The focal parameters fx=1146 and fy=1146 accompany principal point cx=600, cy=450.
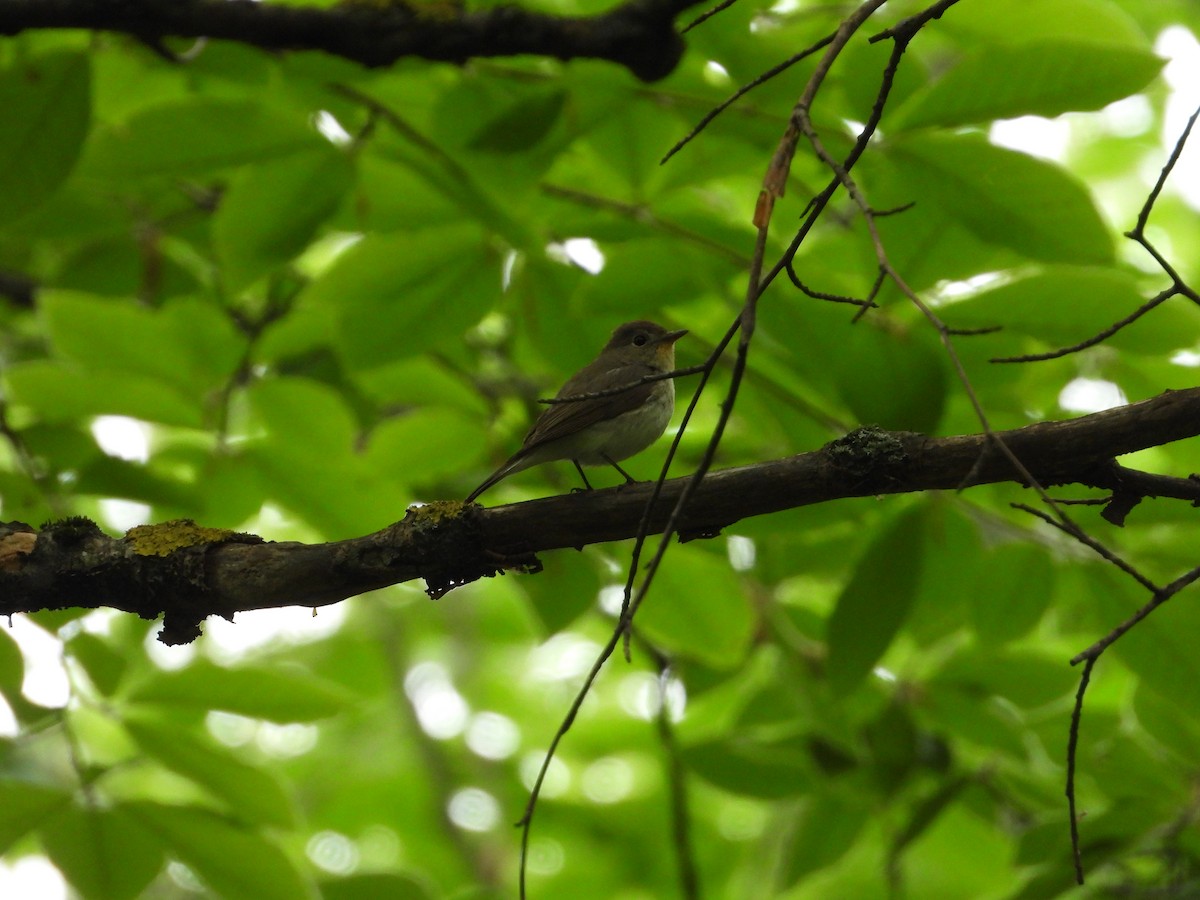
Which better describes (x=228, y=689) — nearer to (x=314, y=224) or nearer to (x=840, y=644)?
(x=314, y=224)

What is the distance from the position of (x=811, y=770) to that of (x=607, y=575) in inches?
45.6

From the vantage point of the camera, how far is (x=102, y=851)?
346 centimetres

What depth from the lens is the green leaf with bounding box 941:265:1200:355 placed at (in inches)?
141

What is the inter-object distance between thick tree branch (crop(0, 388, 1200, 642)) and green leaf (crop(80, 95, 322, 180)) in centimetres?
145

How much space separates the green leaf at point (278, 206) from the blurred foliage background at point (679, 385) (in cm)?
1

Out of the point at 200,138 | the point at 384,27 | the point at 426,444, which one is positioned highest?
the point at 200,138

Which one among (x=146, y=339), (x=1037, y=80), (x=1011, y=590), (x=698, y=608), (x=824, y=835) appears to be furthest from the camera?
(x=824, y=835)

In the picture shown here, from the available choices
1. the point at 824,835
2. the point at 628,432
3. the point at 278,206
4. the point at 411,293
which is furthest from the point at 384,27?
the point at 824,835

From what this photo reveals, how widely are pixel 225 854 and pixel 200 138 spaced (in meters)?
2.37

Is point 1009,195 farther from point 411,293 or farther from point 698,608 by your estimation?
point 411,293

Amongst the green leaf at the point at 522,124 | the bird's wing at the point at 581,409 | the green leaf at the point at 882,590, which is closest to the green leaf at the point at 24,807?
the bird's wing at the point at 581,409

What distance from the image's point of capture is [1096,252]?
3506 mm

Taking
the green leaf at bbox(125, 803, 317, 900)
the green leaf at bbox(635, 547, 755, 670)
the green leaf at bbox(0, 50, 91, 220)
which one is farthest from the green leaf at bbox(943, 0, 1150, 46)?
the green leaf at bbox(125, 803, 317, 900)

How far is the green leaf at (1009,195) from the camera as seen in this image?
3467mm
